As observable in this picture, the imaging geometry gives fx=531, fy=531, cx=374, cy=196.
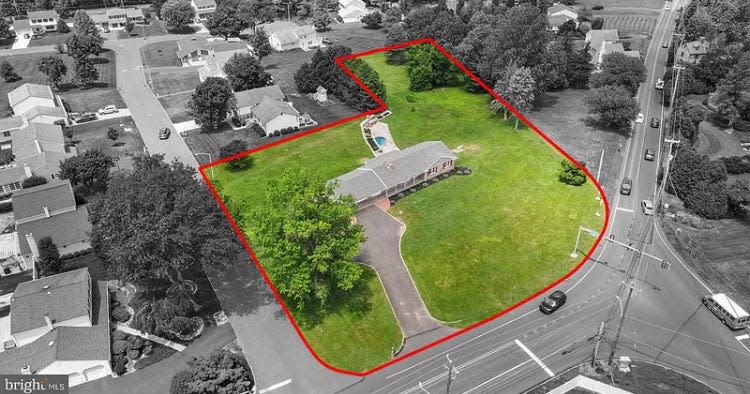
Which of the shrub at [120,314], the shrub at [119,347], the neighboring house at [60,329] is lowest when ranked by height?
the shrub at [120,314]

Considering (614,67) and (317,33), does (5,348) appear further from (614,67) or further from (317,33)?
(317,33)

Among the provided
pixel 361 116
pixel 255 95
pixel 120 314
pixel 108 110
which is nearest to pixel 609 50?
pixel 361 116

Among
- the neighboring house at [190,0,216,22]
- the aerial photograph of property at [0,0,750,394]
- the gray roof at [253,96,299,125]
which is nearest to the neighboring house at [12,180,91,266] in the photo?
the aerial photograph of property at [0,0,750,394]

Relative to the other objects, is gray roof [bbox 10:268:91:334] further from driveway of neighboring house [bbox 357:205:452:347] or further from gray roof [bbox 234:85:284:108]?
gray roof [bbox 234:85:284:108]

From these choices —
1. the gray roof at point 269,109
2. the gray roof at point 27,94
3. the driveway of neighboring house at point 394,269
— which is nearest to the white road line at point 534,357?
the driveway of neighboring house at point 394,269

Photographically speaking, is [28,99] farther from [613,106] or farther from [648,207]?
[648,207]

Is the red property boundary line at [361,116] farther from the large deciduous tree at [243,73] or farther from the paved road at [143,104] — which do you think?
the large deciduous tree at [243,73]
